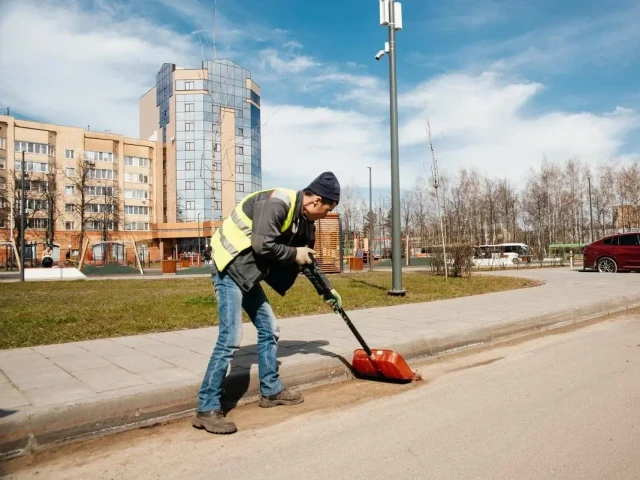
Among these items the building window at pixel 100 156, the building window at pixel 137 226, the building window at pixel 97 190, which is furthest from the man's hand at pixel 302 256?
the building window at pixel 137 226

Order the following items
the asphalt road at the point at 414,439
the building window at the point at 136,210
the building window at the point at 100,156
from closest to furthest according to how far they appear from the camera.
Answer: the asphalt road at the point at 414,439, the building window at the point at 100,156, the building window at the point at 136,210

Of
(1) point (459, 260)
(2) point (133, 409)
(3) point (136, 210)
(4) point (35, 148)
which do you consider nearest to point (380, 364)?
(2) point (133, 409)

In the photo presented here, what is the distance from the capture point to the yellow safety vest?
11.6 ft

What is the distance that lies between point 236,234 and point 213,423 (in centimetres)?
134

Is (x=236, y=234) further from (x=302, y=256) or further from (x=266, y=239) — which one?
(x=302, y=256)

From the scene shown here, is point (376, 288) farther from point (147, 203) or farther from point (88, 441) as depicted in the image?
point (147, 203)

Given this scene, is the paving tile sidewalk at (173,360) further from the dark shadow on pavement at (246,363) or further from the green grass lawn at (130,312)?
the green grass lawn at (130,312)

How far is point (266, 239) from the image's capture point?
3.41m

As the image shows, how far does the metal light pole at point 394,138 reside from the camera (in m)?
10.8

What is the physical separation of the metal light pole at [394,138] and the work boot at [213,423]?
7546mm

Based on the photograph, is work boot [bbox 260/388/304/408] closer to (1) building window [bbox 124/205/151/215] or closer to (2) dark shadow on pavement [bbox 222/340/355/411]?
(2) dark shadow on pavement [bbox 222/340/355/411]

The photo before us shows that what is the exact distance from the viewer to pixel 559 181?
5122 centimetres

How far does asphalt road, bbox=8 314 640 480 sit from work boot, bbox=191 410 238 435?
5 centimetres

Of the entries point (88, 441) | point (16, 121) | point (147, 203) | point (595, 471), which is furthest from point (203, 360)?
point (147, 203)
